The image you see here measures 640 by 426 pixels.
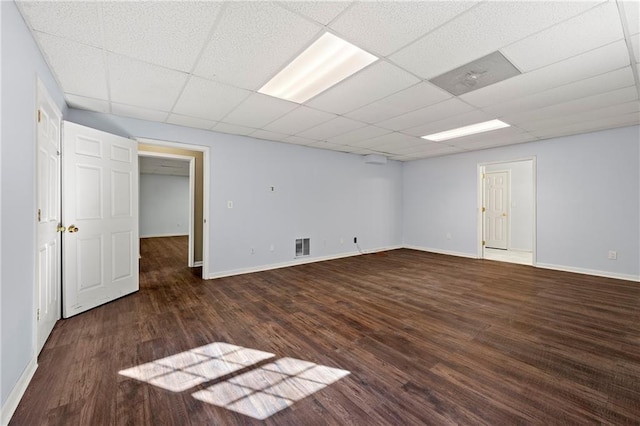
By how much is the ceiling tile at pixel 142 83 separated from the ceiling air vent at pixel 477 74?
2.49 metres

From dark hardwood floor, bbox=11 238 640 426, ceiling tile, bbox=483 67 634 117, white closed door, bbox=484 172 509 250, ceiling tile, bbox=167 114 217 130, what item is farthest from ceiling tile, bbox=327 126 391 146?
white closed door, bbox=484 172 509 250

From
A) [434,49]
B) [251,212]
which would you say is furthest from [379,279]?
[434,49]

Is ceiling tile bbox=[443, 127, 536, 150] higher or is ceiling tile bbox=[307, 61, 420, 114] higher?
ceiling tile bbox=[443, 127, 536, 150]

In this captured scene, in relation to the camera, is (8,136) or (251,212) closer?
(8,136)

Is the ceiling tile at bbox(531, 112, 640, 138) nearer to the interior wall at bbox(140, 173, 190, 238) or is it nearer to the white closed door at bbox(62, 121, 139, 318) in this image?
the white closed door at bbox(62, 121, 139, 318)

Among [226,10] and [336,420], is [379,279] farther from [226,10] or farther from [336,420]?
[226,10]

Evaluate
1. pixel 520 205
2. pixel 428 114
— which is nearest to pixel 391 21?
pixel 428 114

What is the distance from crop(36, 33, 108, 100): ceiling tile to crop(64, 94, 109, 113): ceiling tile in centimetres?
14

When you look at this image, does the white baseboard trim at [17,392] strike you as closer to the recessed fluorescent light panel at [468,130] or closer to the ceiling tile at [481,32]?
the ceiling tile at [481,32]

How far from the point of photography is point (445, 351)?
2.19 m

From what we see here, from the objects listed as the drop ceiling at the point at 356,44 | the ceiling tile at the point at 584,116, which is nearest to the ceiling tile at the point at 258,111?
the drop ceiling at the point at 356,44

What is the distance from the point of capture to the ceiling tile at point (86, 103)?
117 inches

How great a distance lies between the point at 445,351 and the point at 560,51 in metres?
2.56

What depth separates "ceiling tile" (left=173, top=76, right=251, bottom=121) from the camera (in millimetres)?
2695
